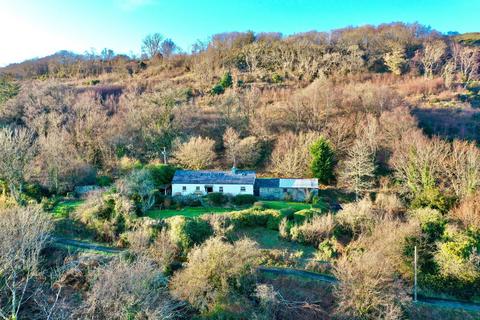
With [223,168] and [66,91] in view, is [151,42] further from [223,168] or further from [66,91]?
[223,168]

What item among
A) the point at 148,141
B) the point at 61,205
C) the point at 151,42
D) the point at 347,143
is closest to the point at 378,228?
the point at 347,143

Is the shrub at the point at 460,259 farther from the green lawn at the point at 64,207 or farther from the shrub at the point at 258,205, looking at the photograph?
the green lawn at the point at 64,207

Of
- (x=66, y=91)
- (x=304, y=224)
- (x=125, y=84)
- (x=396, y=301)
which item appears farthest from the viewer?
(x=125, y=84)

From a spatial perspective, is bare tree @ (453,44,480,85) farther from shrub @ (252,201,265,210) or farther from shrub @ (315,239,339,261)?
shrub @ (315,239,339,261)

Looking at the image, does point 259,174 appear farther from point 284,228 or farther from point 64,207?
point 64,207

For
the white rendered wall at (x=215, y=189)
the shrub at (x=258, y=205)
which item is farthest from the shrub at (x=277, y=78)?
the shrub at (x=258, y=205)

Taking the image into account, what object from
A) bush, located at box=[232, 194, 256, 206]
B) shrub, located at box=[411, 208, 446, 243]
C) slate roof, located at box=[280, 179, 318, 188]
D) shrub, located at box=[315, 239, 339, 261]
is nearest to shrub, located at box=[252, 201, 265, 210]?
bush, located at box=[232, 194, 256, 206]

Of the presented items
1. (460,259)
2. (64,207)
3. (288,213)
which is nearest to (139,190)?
(64,207)
